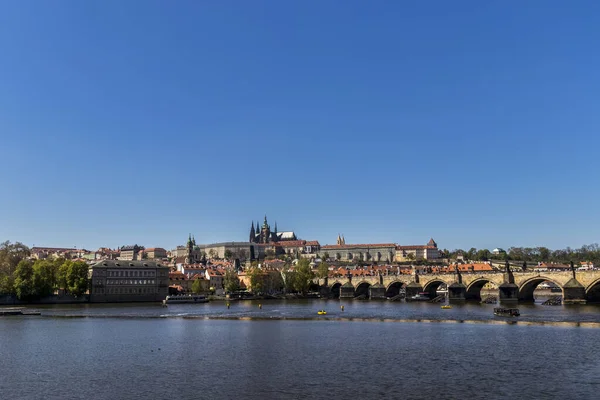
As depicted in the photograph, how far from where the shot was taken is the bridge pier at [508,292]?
99.2 metres

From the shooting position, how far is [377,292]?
5281 inches

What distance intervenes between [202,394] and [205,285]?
405 feet

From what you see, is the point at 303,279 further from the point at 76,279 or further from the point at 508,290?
the point at 508,290

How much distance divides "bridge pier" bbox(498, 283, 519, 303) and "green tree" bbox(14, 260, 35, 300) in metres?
84.1

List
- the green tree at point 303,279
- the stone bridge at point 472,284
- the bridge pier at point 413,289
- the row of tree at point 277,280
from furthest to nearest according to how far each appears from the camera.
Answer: the green tree at point 303,279 < the row of tree at point 277,280 < the bridge pier at point 413,289 < the stone bridge at point 472,284

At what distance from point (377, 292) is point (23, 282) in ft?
246

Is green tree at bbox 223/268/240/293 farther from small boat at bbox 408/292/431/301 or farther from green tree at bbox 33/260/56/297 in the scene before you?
small boat at bbox 408/292/431/301

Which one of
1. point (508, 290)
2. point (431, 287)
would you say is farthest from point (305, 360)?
point (431, 287)

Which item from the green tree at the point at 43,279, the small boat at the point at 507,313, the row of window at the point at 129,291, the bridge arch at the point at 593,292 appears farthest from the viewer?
the row of window at the point at 129,291

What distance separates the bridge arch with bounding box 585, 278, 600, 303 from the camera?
8850cm

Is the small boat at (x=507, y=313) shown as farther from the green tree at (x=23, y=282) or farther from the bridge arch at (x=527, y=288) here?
the green tree at (x=23, y=282)

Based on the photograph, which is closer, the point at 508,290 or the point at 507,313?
the point at 507,313

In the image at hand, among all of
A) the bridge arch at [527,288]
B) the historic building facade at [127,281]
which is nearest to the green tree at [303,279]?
the historic building facade at [127,281]

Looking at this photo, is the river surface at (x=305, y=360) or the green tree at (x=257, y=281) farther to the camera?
the green tree at (x=257, y=281)
